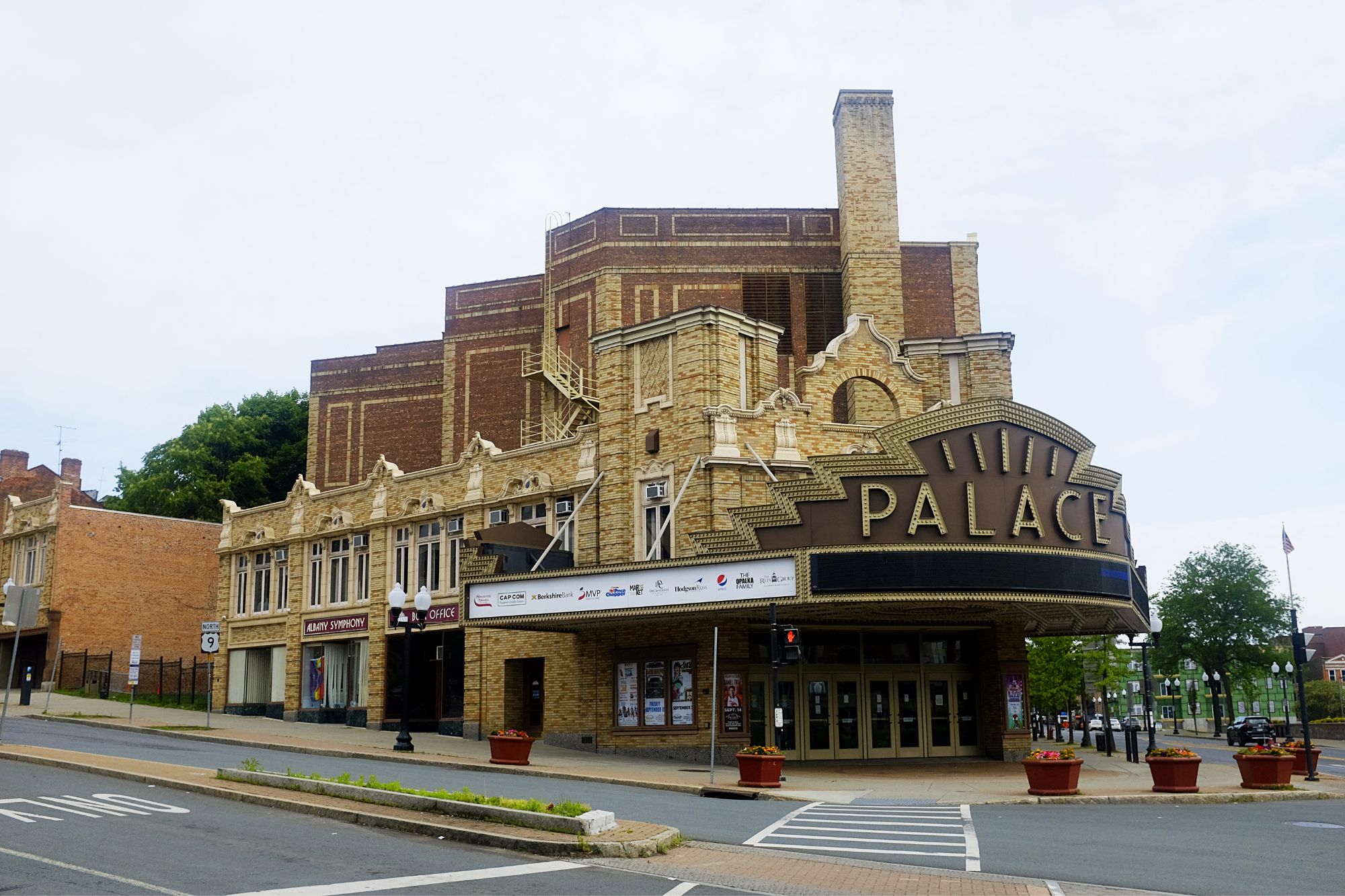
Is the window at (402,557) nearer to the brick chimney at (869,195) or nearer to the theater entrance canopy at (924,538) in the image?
the theater entrance canopy at (924,538)

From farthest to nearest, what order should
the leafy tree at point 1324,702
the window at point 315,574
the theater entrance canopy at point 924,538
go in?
the leafy tree at point 1324,702 → the window at point 315,574 → the theater entrance canopy at point 924,538

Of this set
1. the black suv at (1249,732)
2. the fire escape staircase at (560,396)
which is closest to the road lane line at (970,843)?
the fire escape staircase at (560,396)

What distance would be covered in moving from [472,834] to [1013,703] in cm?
2170

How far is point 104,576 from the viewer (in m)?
53.5

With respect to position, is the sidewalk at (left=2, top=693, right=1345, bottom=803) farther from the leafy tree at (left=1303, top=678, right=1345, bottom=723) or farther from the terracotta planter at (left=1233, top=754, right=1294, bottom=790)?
the leafy tree at (left=1303, top=678, right=1345, bottom=723)

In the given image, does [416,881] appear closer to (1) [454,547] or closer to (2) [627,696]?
(2) [627,696]

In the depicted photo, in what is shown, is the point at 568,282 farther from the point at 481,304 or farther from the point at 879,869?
the point at 879,869

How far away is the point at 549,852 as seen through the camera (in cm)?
1335

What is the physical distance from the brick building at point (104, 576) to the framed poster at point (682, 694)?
3251 centimetres

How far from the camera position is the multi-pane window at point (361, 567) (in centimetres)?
4066

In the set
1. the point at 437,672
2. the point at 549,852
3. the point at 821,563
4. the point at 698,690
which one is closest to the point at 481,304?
the point at 437,672

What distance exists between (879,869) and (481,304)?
42830mm

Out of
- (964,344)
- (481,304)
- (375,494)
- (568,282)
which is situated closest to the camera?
(964,344)

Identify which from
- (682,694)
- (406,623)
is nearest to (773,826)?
(682,694)
